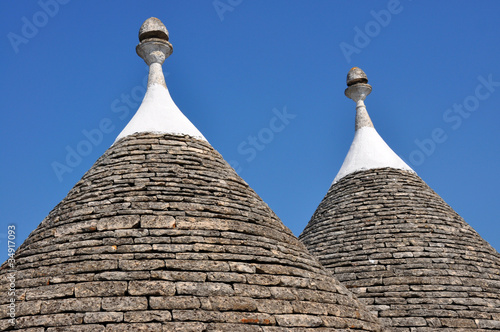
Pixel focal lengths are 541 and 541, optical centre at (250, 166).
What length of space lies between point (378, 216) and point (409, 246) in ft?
2.68

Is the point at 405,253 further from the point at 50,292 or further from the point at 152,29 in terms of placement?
the point at 50,292

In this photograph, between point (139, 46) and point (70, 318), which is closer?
point (70, 318)

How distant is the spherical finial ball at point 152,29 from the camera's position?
27.9ft

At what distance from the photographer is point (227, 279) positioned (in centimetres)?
527

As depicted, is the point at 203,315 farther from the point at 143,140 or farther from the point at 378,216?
the point at 378,216

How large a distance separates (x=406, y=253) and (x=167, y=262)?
15.3 feet

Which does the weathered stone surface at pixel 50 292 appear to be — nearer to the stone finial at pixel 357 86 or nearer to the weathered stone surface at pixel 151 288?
the weathered stone surface at pixel 151 288

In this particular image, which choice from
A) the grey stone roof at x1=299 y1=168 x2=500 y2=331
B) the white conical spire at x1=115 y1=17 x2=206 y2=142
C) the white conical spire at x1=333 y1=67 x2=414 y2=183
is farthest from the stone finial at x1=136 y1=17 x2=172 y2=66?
the white conical spire at x1=333 y1=67 x2=414 y2=183

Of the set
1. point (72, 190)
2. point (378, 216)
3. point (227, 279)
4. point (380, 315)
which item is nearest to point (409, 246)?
point (378, 216)

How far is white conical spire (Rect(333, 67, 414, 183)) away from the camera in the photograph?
1045 centimetres

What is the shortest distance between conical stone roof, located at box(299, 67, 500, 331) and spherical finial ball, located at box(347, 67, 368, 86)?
238 cm

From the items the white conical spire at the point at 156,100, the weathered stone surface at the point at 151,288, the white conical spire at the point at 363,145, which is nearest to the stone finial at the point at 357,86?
the white conical spire at the point at 363,145

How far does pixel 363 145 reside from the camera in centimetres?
1095

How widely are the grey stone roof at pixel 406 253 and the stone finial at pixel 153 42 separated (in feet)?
13.5
